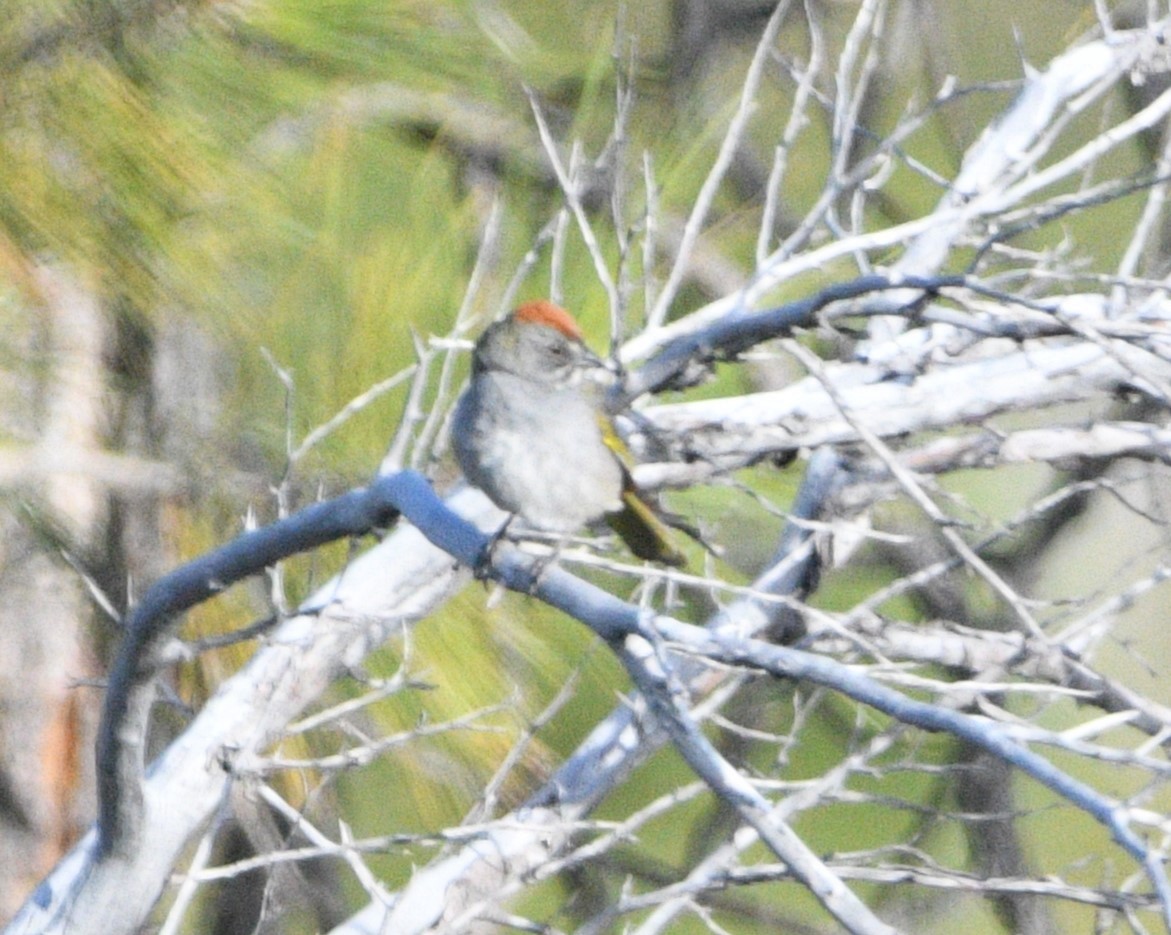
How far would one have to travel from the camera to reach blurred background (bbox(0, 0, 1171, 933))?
2352mm

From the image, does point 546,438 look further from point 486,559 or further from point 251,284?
point 251,284

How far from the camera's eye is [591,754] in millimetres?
2605

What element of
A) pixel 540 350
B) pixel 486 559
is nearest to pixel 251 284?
pixel 540 350

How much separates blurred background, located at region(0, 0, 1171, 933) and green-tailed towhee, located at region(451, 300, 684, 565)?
0.15 m

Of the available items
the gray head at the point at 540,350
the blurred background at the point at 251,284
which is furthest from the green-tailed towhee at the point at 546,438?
the blurred background at the point at 251,284

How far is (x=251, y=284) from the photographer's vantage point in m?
2.68

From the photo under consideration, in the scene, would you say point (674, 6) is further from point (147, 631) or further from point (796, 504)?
point (147, 631)

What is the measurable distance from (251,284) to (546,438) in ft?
2.11

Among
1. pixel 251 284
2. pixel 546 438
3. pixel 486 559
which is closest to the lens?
pixel 486 559

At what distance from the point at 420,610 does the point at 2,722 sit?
4.37ft

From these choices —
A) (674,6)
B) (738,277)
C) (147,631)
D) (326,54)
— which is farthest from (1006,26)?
(147,631)

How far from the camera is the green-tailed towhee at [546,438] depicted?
2316mm

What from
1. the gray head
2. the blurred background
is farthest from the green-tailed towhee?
the blurred background

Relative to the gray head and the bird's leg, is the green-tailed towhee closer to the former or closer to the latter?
the gray head
